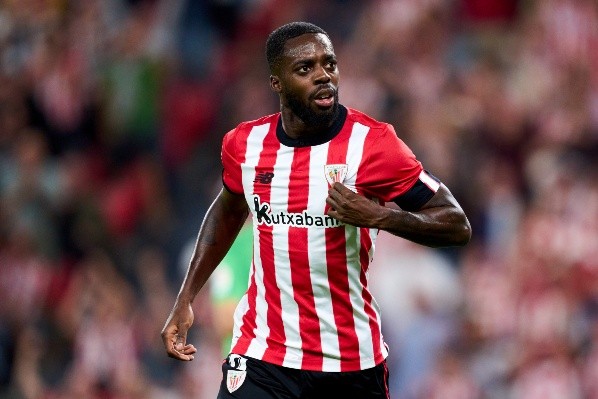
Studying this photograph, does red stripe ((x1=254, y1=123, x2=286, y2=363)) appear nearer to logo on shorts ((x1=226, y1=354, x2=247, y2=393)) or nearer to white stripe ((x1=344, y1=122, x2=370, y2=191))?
logo on shorts ((x1=226, y1=354, x2=247, y2=393))

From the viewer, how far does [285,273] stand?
4.28 meters

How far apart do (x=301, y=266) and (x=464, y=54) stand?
4759 millimetres

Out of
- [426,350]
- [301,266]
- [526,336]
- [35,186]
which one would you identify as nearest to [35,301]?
[35,186]

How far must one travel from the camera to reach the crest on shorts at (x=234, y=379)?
169 inches

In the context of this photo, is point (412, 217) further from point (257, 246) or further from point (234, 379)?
point (234, 379)

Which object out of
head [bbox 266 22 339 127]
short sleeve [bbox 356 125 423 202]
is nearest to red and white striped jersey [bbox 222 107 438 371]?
short sleeve [bbox 356 125 423 202]

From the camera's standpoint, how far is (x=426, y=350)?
770cm

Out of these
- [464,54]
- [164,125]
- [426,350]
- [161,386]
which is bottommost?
[161,386]

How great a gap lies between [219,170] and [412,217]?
5.25 m

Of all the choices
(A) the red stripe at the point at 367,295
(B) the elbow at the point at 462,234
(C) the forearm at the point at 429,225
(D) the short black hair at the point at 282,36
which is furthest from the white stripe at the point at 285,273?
(B) the elbow at the point at 462,234

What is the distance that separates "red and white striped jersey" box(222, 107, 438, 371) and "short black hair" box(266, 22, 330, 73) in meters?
0.28

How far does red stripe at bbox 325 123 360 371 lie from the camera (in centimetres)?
423

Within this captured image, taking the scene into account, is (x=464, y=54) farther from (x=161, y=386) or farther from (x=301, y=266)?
(x=301, y=266)

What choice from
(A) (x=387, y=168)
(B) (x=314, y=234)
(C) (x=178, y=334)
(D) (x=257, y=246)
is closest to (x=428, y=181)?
(A) (x=387, y=168)
